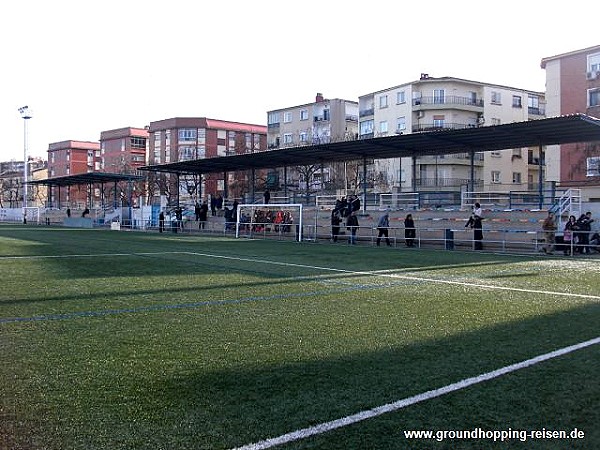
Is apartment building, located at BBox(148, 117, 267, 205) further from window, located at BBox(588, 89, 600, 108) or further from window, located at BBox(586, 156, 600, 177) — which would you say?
window, located at BBox(586, 156, 600, 177)

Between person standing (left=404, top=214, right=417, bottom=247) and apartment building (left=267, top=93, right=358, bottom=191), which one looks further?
apartment building (left=267, top=93, right=358, bottom=191)

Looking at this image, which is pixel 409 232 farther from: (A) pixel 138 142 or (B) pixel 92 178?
(A) pixel 138 142

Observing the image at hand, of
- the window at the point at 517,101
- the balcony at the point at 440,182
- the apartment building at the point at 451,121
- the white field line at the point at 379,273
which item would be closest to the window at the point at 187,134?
the apartment building at the point at 451,121

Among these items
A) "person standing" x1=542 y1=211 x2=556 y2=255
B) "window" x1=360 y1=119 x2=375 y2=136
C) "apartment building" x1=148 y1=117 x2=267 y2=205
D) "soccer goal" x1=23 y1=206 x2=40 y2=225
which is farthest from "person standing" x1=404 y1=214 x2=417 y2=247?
"apartment building" x1=148 y1=117 x2=267 y2=205

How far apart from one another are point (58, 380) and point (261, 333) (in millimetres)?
2615

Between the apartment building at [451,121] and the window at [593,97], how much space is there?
49.4ft

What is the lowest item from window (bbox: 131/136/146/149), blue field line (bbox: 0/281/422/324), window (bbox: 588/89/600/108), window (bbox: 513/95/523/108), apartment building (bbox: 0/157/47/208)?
blue field line (bbox: 0/281/422/324)

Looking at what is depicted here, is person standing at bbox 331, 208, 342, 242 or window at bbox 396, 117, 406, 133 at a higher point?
window at bbox 396, 117, 406, 133

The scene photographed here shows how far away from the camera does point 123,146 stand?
10006cm

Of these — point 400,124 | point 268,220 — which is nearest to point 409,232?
point 268,220

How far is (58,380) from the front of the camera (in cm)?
516

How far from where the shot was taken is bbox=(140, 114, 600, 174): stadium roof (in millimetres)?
24297

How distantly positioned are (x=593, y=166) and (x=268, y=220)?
27288 mm

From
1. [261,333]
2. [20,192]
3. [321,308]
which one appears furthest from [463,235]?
[20,192]
